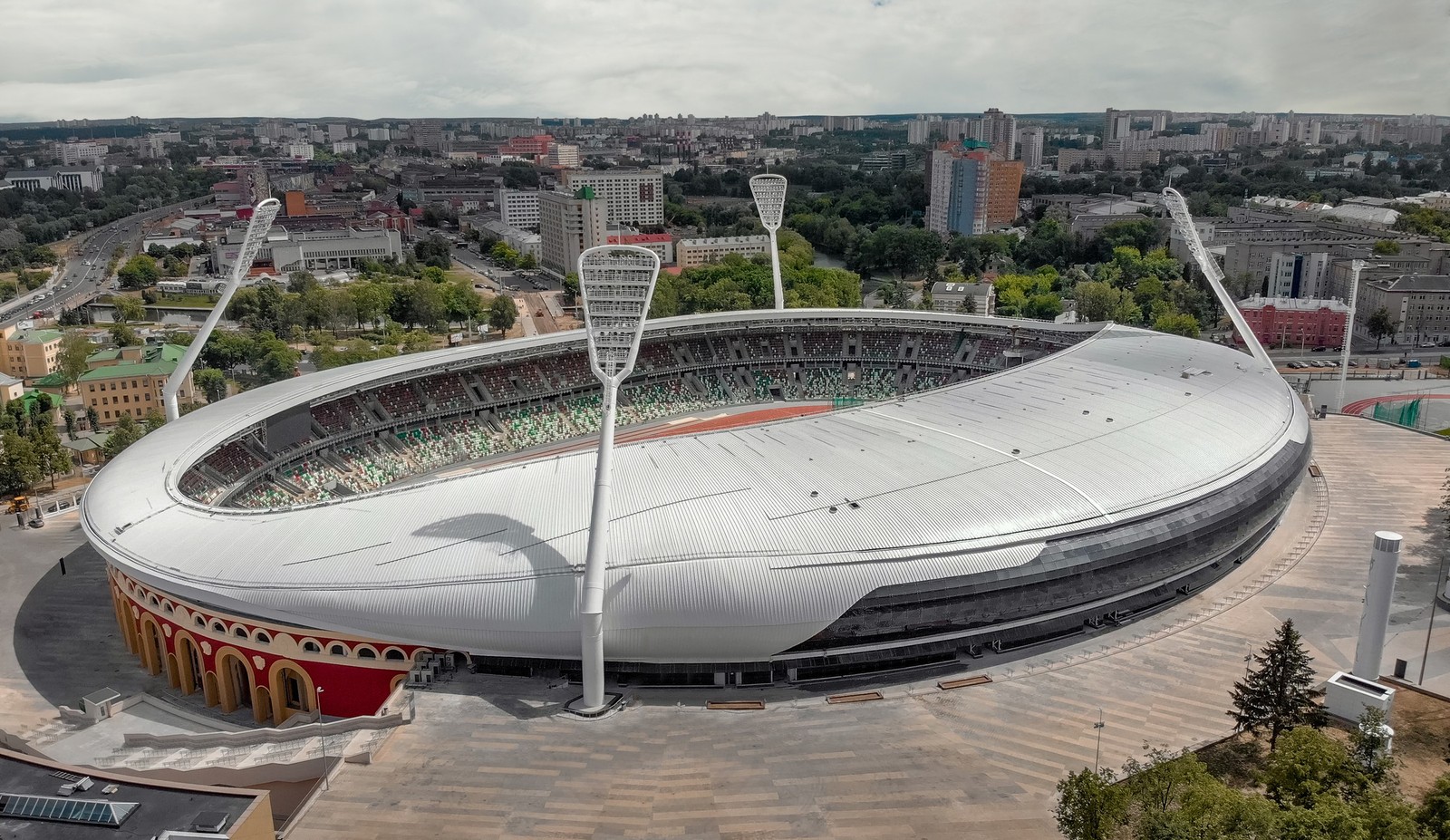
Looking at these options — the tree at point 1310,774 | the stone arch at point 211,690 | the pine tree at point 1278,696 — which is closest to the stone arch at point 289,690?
the stone arch at point 211,690

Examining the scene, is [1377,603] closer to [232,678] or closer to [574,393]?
[232,678]

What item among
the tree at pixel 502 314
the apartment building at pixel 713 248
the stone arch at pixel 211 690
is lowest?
the stone arch at pixel 211 690

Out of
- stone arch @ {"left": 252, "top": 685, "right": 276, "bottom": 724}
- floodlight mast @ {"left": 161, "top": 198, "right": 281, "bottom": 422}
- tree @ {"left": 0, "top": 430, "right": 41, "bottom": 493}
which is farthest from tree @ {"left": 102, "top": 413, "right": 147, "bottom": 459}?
stone arch @ {"left": 252, "top": 685, "right": 276, "bottom": 724}

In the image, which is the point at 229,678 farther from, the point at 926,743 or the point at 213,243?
the point at 213,243

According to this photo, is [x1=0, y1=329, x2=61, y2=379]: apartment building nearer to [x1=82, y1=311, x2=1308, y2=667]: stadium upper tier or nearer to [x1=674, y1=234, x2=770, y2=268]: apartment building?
[x1=82, y1=311, x2=1308, y2=667]: stadium upper tier

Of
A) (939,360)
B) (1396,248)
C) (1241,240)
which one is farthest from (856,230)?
(939,360)

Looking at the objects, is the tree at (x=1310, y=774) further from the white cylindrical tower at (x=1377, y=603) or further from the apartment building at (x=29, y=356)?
the apartment building at (x=29, y=356)
